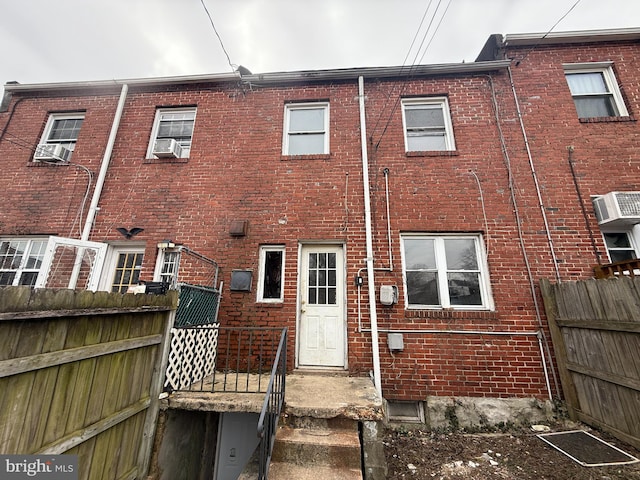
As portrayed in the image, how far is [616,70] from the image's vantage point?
18.6 feet

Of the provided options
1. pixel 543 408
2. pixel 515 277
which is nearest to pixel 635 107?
pixel 515 277

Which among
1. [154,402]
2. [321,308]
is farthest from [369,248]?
[154,402]

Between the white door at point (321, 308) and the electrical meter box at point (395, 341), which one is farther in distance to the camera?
the white door at point (321, 308)

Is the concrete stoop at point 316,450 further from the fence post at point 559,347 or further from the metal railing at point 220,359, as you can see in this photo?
the fence post at point 559,347

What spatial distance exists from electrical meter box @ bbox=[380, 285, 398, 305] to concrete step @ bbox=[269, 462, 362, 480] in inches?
94.1

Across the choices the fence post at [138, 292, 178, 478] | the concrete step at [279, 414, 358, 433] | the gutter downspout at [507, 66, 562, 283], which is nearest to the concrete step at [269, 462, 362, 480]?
the concrete step at [279, 414, 358, 433]

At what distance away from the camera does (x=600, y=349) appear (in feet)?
11.9

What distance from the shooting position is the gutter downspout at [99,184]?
5.04 metres

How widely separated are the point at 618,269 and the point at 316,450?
5277mm

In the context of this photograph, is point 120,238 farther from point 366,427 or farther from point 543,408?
point 543,408

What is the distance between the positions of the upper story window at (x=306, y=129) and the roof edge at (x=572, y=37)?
14.5 ft

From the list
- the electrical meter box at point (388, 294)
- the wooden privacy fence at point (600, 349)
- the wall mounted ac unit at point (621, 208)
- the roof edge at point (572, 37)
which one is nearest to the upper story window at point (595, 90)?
the roof edge at point (572, 37)

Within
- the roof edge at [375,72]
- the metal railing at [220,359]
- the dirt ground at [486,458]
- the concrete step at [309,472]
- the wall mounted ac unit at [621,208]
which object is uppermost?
the roof edge at [375,72]

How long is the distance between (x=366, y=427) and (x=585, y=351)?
11.4 ft
